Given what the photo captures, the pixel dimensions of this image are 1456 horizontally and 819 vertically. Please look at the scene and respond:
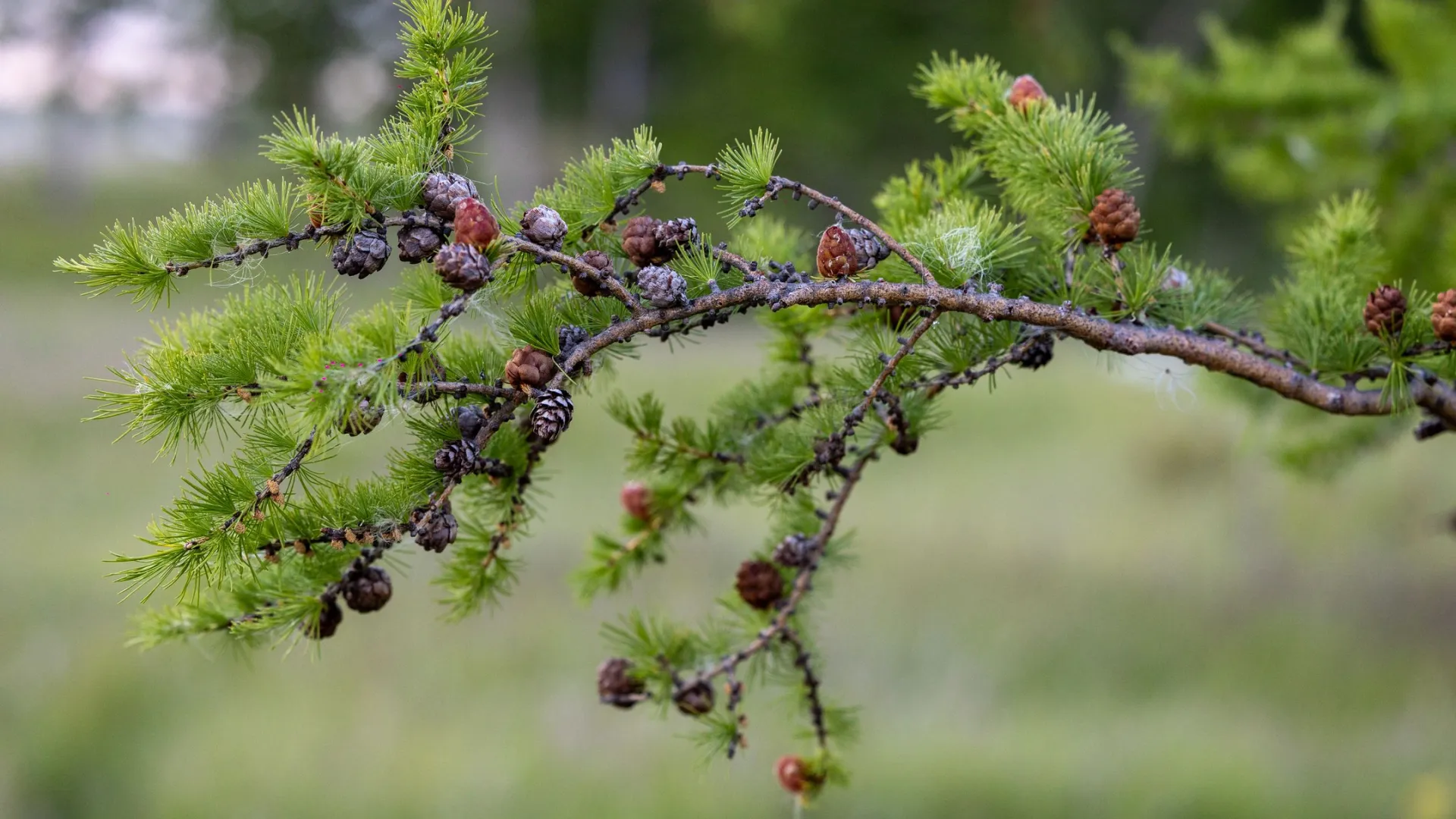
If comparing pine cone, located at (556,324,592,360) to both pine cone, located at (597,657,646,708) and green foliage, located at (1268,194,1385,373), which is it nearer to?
pine cone, located at (597,657,646,708)

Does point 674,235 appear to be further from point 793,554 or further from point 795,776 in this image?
point 795,776

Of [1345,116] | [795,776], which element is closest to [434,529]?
[795,776]

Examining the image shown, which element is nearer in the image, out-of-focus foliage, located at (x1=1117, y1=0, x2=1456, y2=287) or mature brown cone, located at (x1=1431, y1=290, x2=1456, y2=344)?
mature brown cone, located at (x1=1431, y1=290, x2=1456, y2=344)

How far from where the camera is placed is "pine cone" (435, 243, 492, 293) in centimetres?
73

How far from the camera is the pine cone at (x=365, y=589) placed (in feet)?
2.97

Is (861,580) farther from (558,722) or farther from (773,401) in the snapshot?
(773,401)

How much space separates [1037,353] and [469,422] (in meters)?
0.56

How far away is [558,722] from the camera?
→ 10.4ft

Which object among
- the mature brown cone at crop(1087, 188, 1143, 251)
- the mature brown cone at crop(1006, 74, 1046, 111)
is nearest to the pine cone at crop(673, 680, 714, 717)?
the mature brown cone at crop(1087, 188, 1143, 251)

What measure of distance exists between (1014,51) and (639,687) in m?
6.79

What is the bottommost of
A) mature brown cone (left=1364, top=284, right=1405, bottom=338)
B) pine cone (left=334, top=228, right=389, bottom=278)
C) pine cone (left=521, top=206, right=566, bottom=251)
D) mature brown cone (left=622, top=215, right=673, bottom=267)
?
pine cone (left=334, top=228, right=389, bottom=278)

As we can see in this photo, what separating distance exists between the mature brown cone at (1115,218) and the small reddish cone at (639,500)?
23.8 inches

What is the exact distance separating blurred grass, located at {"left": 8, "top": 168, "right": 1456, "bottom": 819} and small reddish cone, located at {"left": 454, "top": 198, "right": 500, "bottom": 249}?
1.15m

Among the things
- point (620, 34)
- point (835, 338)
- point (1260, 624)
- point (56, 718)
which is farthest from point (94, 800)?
point (620, 34)
